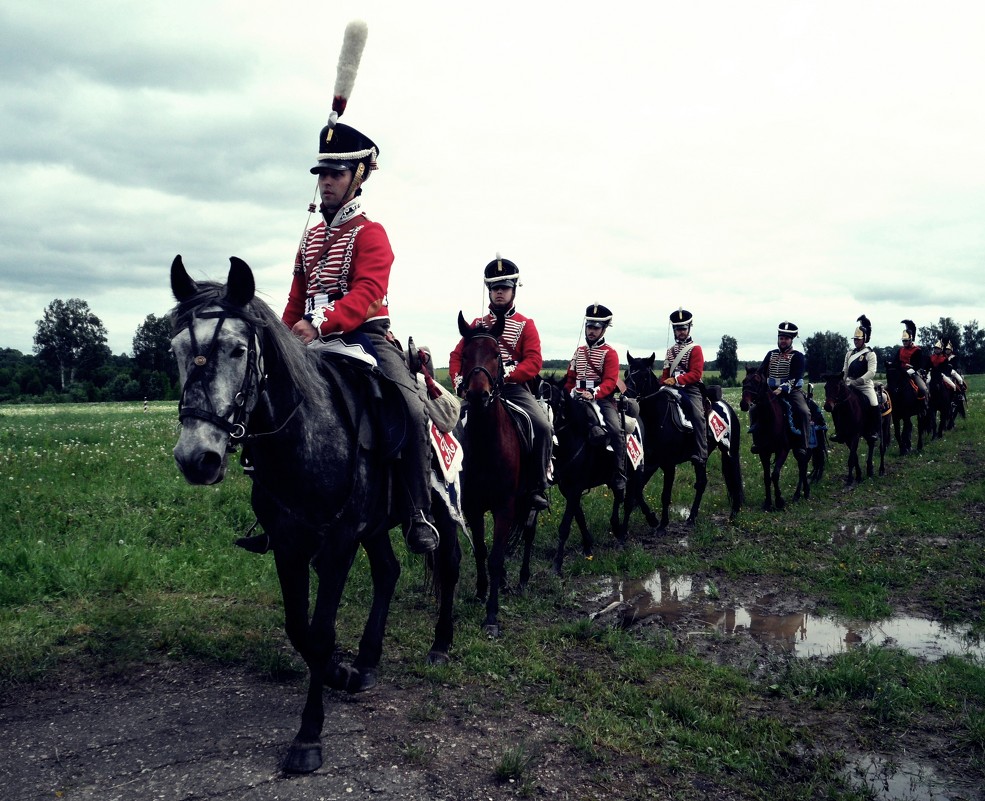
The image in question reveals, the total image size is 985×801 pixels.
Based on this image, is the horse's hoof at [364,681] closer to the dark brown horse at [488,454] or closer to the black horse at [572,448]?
the dark brown horse at [488,454]

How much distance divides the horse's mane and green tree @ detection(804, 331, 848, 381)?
71869 mm

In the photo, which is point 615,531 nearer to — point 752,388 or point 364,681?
point 752,388

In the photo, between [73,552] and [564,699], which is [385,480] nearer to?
[564,699]

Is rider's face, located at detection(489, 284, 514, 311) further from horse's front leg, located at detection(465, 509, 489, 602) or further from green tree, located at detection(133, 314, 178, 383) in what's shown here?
green tree, located at detection(133, 314, 178, 383)

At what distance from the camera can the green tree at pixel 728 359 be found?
2392 inches

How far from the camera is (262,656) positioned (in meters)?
5.71

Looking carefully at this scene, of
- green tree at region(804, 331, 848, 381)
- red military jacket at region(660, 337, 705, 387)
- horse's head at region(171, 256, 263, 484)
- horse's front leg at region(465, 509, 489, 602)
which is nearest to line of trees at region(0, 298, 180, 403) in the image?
red military jacket at region(660, 337, 705, 387)

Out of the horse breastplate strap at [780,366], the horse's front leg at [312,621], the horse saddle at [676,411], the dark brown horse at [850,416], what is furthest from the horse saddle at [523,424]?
the dark brown horse at [850,416]

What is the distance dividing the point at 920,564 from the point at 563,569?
4480mm

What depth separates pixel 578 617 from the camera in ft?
24.4

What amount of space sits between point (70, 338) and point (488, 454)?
89265 mm

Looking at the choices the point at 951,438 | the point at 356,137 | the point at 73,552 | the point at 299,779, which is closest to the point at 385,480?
the point at 299,779

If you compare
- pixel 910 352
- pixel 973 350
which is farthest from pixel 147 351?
pixel 973 350

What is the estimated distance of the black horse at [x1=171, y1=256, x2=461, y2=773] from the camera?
3.51 metres
